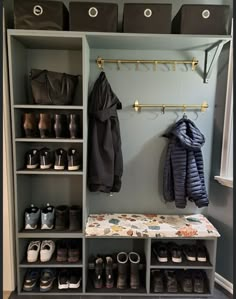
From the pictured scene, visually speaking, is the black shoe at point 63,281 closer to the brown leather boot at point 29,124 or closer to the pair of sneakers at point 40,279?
the pair of sneakers at point 40,279

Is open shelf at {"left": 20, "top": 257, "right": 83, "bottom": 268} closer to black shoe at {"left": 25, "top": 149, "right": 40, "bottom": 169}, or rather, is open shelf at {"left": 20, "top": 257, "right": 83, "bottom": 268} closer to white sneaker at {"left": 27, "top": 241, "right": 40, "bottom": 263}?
white sneaker at {"left": 27, "top": 241, "right": 40, "bottom": 263}

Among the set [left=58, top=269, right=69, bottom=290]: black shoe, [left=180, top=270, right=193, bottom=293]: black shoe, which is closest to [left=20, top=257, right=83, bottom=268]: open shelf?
[left=58, top=269, right=69, bottom=290]: black shoe

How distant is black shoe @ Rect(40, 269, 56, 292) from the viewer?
180cm

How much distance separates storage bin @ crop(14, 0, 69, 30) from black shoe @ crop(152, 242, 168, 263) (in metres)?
1.85

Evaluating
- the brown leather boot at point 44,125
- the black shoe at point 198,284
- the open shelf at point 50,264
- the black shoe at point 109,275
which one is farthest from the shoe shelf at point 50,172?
the black shoe at point 198,284

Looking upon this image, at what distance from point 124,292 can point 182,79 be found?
5.91ft

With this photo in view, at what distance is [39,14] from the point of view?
1557 mm

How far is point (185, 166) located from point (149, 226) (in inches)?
21.8

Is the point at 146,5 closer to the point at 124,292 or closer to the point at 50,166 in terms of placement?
the point at 50,166

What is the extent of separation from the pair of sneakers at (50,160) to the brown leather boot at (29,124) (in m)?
0.15

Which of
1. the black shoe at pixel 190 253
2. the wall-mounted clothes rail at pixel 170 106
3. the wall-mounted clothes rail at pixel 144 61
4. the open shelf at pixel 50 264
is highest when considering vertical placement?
the wall-mounted clothes rail at pixel 144 61

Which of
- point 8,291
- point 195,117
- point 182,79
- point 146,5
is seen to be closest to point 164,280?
point 8,291

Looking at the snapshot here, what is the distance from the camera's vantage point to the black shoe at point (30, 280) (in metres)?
1.80

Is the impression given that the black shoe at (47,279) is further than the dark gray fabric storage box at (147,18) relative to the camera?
Yes
